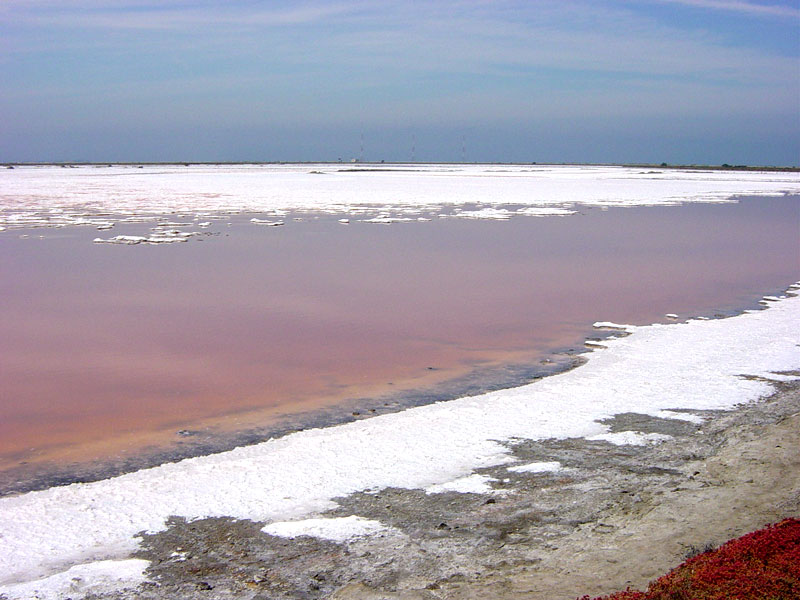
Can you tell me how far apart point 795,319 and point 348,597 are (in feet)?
23.8

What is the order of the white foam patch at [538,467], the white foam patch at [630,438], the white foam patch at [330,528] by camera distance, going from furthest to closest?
the white foam patch at [630,438]
the white foam patch at [538,467]
the white foam patch at [330,528]

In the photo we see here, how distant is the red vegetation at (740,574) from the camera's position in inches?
119

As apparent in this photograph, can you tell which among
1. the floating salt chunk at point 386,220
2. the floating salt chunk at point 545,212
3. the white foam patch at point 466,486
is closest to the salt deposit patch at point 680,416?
the white foam patch at point 466,486

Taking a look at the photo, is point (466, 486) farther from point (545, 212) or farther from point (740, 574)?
point (545, 212)

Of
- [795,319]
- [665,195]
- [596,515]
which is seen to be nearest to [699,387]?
[596,515]

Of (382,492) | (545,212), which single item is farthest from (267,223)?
(382,492)

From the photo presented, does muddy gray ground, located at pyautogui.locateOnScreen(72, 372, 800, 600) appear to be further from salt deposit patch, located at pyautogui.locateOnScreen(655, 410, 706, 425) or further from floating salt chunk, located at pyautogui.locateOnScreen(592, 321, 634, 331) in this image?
floating salt chunk, located at pyautogui.locateOnScreen(592, 321, 634, 331)

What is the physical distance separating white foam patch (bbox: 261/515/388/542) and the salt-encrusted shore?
0.01 meters

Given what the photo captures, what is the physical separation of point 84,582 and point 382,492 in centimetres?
159

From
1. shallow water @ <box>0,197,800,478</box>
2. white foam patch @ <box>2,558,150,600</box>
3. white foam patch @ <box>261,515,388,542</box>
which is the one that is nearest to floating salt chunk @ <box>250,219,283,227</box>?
shallow water @ <box>0,197,800,478</box>

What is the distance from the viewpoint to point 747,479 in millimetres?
4480

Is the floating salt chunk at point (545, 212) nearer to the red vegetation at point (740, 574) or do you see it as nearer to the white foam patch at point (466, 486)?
the white foam patch at point (466, 486)

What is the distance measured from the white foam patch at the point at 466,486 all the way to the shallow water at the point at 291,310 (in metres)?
1.84

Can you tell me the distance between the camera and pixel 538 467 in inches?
191
